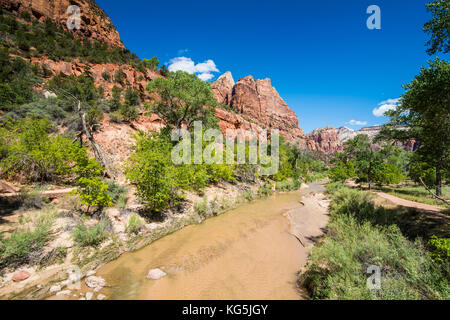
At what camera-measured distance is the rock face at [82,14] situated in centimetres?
3594

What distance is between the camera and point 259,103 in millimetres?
132375

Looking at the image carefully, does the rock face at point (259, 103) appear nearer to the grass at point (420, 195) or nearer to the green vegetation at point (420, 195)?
the green vegetation at point (420, 195)

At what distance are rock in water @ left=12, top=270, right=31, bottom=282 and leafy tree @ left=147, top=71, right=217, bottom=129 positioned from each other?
50.6 feet

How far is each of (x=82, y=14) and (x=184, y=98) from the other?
5308 centimetres

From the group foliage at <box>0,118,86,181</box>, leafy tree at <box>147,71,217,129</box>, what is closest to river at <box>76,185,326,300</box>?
foliage at <box>0,118,86,181</box>

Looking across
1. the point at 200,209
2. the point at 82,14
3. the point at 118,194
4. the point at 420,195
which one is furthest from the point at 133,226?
the point at 82,14

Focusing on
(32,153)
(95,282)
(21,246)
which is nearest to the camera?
(21,246)

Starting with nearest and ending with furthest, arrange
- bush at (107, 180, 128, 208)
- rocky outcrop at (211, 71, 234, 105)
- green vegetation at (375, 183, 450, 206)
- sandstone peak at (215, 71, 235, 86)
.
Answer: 1. bush at (107, 180, 128, 208)
2. green vegetation at (375, 183, 450, 206)
3. rocky outcrop at (211, 71, 234, 105)
4. sandstone peak at (215, 71, 235, 86)

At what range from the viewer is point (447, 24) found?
541cm

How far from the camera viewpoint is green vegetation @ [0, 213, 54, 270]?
4983 millimetres

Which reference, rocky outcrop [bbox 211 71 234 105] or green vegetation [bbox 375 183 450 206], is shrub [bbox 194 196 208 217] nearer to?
green vegetation [bbox 375 183 450 206]

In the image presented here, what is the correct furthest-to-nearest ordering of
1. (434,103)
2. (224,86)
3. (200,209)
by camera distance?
(224,86)
(200,209)
(434,103)

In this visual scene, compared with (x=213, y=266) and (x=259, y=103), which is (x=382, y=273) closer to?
(x=213, y=266)

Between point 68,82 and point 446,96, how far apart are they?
35818mm
